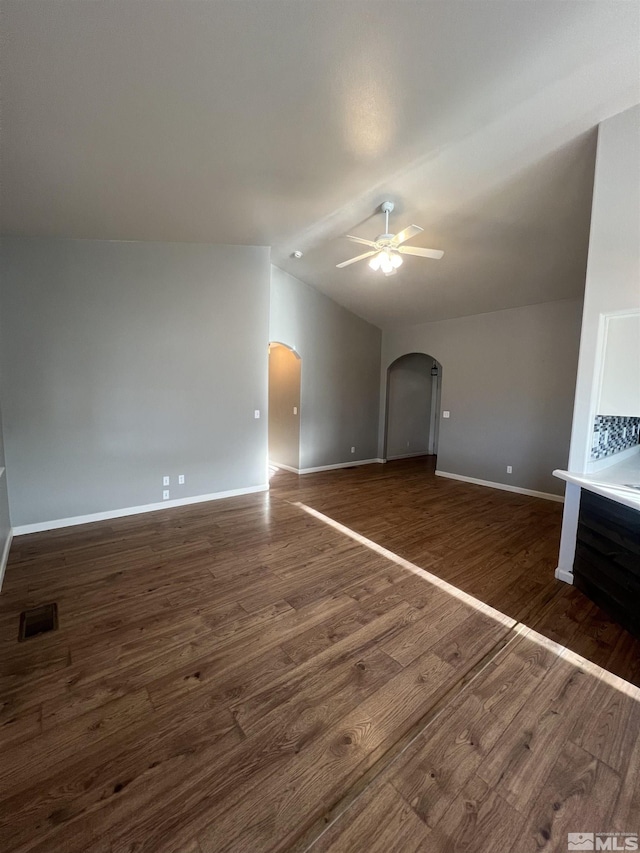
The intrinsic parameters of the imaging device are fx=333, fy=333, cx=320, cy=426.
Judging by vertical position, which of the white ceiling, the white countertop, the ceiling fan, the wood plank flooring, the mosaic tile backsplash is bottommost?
the wood plank flooring

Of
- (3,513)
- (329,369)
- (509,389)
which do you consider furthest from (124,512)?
(509,389)

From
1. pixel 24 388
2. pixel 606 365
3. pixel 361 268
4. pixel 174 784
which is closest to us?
pixel 174 784

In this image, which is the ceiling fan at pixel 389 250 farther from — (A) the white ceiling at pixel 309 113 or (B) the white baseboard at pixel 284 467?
(B) the white baseboard at pixel 284 467

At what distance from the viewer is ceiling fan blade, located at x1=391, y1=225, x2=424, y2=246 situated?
9.25 feet

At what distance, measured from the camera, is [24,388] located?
3391 mm

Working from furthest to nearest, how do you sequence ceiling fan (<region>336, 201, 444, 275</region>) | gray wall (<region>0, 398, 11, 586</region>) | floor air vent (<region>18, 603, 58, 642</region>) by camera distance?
1. ceiling fan (<region>336, 201, 444, 275</region>)
2. gray wall (<region>0, 398, 11, 586</region>)
3. floor air vent (<region>18, 603, 58, 642</region>)

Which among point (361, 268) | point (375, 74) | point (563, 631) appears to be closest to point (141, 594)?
point (563, 631)

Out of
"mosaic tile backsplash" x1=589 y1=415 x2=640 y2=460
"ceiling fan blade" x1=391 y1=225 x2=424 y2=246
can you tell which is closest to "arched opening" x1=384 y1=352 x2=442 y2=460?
"mosaic tile backsplash" x1=589 y1=415 x2=640 y2=460

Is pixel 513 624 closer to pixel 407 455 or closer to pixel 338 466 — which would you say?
pixel 338 466

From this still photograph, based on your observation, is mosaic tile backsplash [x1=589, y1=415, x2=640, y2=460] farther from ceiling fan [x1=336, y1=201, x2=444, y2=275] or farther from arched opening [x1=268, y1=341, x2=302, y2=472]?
arched opening [x1=268, y1=341, x2=302, y2=472]

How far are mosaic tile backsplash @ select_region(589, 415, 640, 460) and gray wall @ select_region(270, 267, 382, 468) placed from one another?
427 cm

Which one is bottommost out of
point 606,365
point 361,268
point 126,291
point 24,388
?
point 24,388

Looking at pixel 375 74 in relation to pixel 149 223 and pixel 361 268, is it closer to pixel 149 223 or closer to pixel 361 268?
pixel 149 223

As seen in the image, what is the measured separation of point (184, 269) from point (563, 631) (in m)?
5.11
